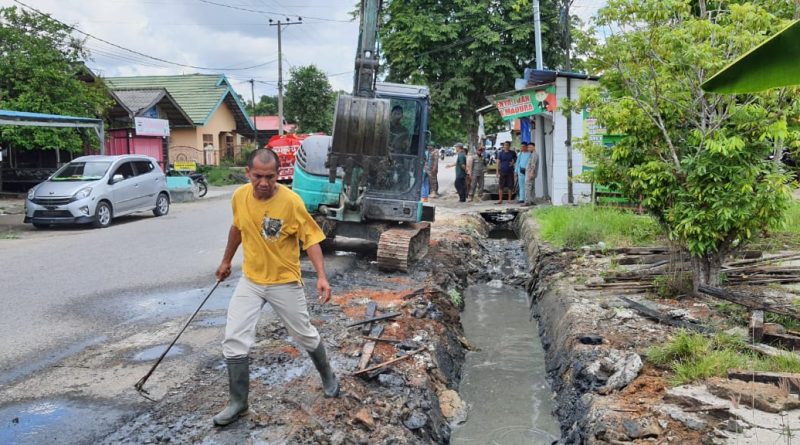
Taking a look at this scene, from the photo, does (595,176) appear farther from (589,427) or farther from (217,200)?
(217,200)

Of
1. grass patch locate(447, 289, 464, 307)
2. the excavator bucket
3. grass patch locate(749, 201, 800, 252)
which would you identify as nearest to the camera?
the excavator bucket

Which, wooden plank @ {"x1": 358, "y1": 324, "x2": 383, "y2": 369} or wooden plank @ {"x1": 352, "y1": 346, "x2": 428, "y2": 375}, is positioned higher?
wooden plank @ {"x1": 358, "y1": 324, "x2": 383, "y2": 369}

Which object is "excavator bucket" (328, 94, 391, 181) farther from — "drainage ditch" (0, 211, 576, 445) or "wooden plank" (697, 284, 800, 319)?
"wooden plank" (697, 284, 800, 319)

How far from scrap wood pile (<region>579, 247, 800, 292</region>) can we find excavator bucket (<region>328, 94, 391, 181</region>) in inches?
127

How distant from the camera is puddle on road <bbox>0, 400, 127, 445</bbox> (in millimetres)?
4098

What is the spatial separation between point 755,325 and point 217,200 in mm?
19330

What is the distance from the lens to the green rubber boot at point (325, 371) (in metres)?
4.54

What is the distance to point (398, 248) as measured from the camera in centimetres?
927

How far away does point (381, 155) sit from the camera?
848 centimetres

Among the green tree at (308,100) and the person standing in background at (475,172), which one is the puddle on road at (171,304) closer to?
the person standing in background at (475,172)

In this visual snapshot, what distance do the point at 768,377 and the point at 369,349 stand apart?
3.13 metres

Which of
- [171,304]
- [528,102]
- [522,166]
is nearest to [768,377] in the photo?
[171,304]

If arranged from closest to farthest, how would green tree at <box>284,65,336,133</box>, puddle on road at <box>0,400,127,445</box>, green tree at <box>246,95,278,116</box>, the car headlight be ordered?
1. puddle on road at <box>0,400,127,445</box>
2. the car headlight
3. green tree at <box>284,65,336,133</box>
4. green tree at <box>246,95,278,116</box>

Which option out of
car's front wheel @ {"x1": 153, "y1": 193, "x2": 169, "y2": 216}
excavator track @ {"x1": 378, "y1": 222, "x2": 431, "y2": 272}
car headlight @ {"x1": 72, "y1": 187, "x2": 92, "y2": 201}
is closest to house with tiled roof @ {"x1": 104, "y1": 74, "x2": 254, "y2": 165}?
car's front wheel @ {"x1": 153, "y1": 193, "x2": 169, "y2": 216}
